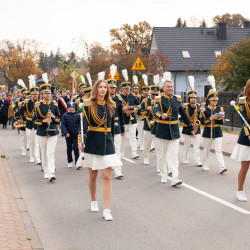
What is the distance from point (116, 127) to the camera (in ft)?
35.1

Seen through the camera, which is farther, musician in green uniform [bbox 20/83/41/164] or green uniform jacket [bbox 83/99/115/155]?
musician in green uniform [bbox 20/83/41/164]

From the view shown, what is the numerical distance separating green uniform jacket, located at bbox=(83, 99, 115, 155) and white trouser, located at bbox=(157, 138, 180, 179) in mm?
2548

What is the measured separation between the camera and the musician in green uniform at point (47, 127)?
1029cm

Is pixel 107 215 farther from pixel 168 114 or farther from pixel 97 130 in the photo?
pixel 168 114

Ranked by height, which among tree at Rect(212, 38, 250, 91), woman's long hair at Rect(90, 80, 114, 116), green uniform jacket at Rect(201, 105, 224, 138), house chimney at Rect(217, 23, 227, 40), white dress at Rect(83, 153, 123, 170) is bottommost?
white dress at Rect(83, 153, 123, 170)

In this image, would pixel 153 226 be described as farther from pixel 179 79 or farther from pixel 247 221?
pixel 179 79

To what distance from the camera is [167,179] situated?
10.4m

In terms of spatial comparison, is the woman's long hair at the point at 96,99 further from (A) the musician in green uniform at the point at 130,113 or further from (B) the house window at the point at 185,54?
(B) the house window at the point at 185,54

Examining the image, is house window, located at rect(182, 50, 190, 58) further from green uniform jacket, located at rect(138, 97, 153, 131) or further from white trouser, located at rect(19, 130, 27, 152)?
green uniform jacket, located at rect(138, 97, 153, 131)

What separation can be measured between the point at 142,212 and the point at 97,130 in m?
1.47

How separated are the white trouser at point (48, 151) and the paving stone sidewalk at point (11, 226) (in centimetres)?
150

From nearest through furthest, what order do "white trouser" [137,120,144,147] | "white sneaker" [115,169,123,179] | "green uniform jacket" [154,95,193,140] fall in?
"green uniform jacket" [154,95,193,140], "white sneaker" [115,169,123,179], "white trouser" [137,120,144,147]

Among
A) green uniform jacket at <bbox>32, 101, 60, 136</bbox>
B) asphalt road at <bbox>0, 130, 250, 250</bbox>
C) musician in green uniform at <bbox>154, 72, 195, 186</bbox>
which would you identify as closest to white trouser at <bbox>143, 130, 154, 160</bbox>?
asphalt road at <bbox>0, 130, 250, 250</bbox>

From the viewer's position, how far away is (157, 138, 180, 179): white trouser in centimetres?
941
